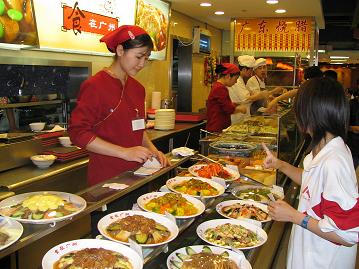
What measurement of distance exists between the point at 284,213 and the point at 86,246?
0.94 meters

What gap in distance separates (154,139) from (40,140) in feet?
6.35

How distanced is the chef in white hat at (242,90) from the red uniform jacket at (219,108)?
457 millimetres

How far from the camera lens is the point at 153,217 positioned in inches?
75.1

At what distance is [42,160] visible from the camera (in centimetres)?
360

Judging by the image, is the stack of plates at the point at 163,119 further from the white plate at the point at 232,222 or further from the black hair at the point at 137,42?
the white plate at the point at 232,222

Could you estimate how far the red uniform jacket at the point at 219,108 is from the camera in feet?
19.3

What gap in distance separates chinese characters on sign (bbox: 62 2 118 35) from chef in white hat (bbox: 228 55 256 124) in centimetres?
248

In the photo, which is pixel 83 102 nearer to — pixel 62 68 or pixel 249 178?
pixel 249 178

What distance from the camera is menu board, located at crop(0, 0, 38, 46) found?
350 cm

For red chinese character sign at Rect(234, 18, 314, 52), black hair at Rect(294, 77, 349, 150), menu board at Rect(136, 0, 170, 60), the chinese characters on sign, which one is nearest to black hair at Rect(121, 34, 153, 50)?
black hair at Rect(294, 77, 349, 150)

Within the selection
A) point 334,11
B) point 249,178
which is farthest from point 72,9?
point 334,11

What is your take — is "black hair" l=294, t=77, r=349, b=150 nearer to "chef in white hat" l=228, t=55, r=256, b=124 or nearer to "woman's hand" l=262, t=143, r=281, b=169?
"woman's hand" l=262, t=143, r=281, b=169

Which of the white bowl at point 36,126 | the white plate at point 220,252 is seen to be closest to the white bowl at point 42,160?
the white bowl at point 36,126

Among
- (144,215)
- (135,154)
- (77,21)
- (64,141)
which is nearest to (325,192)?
(144,215)
